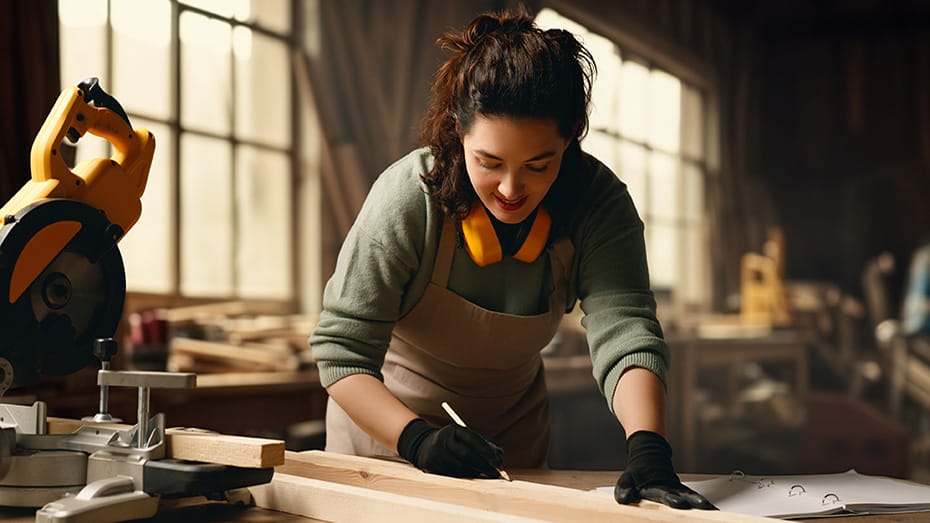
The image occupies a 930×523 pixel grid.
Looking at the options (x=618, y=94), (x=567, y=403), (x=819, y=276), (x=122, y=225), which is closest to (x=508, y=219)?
(x=122, y=225)

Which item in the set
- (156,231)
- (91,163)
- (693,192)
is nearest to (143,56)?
(156,231)

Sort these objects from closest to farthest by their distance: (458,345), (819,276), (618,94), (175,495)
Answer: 1. (175,495)
2. (458,345)
3. (618,94)
4. (819,276)

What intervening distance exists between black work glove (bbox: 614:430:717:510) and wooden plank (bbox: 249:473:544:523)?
25 cm

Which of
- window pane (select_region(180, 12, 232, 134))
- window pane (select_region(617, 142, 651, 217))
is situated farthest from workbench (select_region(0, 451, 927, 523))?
window pane (select_region(617, 142, 651, 217))

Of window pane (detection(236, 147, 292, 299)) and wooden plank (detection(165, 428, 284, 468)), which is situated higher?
window pane (detection(236, 147, 292, 299))

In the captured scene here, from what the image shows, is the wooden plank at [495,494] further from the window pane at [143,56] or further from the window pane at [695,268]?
the window pane at [695,268]

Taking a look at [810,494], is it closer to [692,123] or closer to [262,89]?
[262,89]

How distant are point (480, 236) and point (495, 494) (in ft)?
1.89

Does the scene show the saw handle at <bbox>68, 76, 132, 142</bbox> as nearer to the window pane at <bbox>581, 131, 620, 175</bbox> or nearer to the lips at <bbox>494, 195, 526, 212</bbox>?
the lips at <bbox>494, 195, 526, 212</bbox>

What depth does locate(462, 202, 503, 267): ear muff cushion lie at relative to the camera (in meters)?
1.68

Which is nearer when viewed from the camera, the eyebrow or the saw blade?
the saw blade

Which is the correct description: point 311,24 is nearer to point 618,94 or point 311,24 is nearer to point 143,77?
point 143,77

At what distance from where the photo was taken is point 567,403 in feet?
21.1

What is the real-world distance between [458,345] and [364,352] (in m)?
0.27
